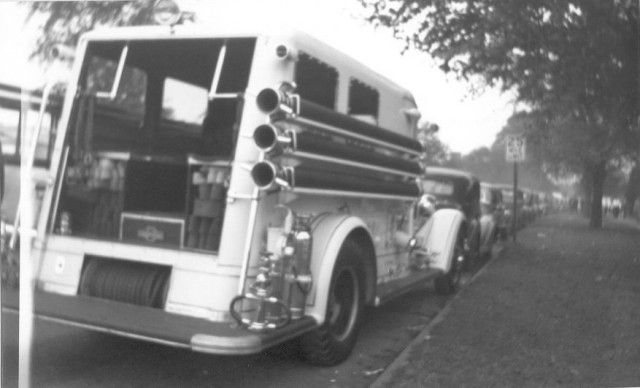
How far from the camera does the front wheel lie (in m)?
6.56

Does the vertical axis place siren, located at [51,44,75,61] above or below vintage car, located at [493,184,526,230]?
above

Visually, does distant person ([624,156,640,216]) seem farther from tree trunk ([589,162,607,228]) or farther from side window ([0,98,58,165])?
side window ([0,98,58,165])

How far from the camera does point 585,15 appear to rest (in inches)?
130

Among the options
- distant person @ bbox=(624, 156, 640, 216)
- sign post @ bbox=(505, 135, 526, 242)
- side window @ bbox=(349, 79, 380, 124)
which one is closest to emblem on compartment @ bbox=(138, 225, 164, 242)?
side window @ bbox=(349, 79, 380, 124)

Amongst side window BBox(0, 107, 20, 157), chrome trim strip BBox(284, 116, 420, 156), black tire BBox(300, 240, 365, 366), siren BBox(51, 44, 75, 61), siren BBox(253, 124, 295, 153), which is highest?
siren BBox(51, 44, 75, 61)

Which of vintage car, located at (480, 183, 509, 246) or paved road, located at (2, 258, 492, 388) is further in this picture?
vintage car, located at (480, 183, 509, 246)

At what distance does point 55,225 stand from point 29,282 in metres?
0.84

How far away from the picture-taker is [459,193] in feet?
16.0

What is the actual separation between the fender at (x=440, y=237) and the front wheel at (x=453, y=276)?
38 centimetres

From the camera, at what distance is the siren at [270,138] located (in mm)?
3342

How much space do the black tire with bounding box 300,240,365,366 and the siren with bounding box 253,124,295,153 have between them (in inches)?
37.9

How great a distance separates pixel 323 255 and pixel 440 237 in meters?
2.51

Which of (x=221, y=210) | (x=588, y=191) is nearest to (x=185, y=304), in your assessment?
(x=221, y=210)

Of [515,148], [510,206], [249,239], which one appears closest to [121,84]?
[249,239]
